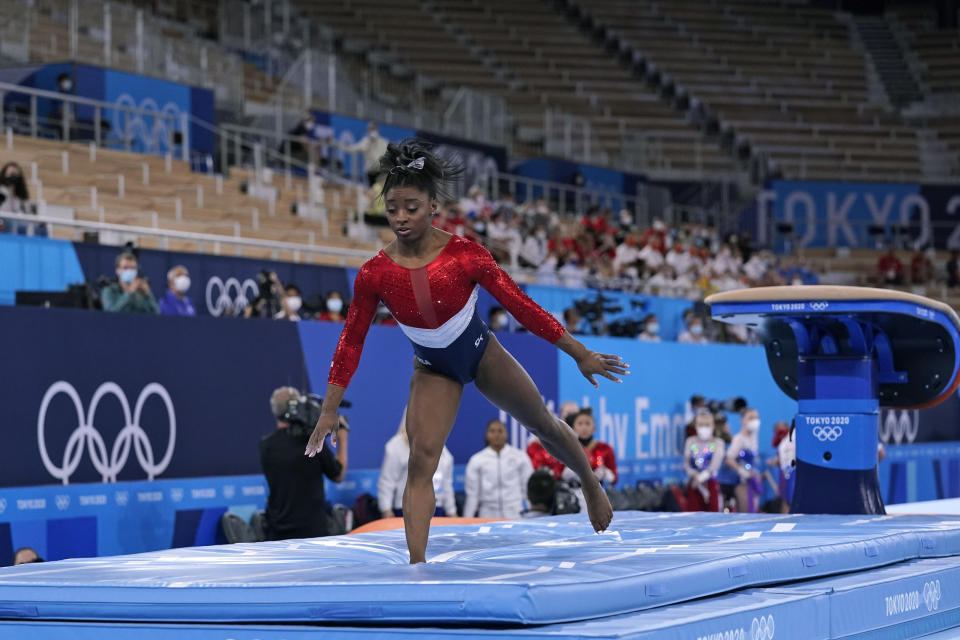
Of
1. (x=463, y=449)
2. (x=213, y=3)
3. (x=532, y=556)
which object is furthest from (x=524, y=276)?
(x=532, y=556)

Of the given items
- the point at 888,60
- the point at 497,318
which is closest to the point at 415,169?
the point at 497,318

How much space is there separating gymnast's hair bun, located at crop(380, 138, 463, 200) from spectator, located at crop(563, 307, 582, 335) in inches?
348

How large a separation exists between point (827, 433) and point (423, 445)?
3.23 meters

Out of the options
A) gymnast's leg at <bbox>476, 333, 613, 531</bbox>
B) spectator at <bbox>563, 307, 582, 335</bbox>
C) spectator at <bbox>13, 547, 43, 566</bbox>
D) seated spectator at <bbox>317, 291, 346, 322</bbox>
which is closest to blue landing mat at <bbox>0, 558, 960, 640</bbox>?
gymnast's leg at <bbox>476, 333, 613, 531</bbox>

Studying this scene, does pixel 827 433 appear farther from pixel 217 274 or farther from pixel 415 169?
pixel 217 274

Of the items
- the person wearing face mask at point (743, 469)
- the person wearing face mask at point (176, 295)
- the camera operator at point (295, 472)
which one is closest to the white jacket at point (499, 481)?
the camera operator at point (295, 472)

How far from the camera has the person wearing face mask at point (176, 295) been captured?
9.90 metres

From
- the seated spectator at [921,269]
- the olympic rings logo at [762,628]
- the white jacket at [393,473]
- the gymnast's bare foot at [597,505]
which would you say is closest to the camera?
the olympic rings logo at [762,628]

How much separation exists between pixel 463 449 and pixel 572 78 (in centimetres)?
1756

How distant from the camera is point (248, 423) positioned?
383 inches

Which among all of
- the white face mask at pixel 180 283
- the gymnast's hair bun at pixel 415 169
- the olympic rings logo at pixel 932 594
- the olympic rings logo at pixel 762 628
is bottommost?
the olympic rings logo at pixel 932 594

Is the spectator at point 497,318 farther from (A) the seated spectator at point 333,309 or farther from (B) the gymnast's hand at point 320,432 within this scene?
(B) the gymnast's hand at point 320,432

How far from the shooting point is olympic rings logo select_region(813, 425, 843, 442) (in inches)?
280

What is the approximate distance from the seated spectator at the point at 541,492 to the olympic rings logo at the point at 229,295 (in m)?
3.46
